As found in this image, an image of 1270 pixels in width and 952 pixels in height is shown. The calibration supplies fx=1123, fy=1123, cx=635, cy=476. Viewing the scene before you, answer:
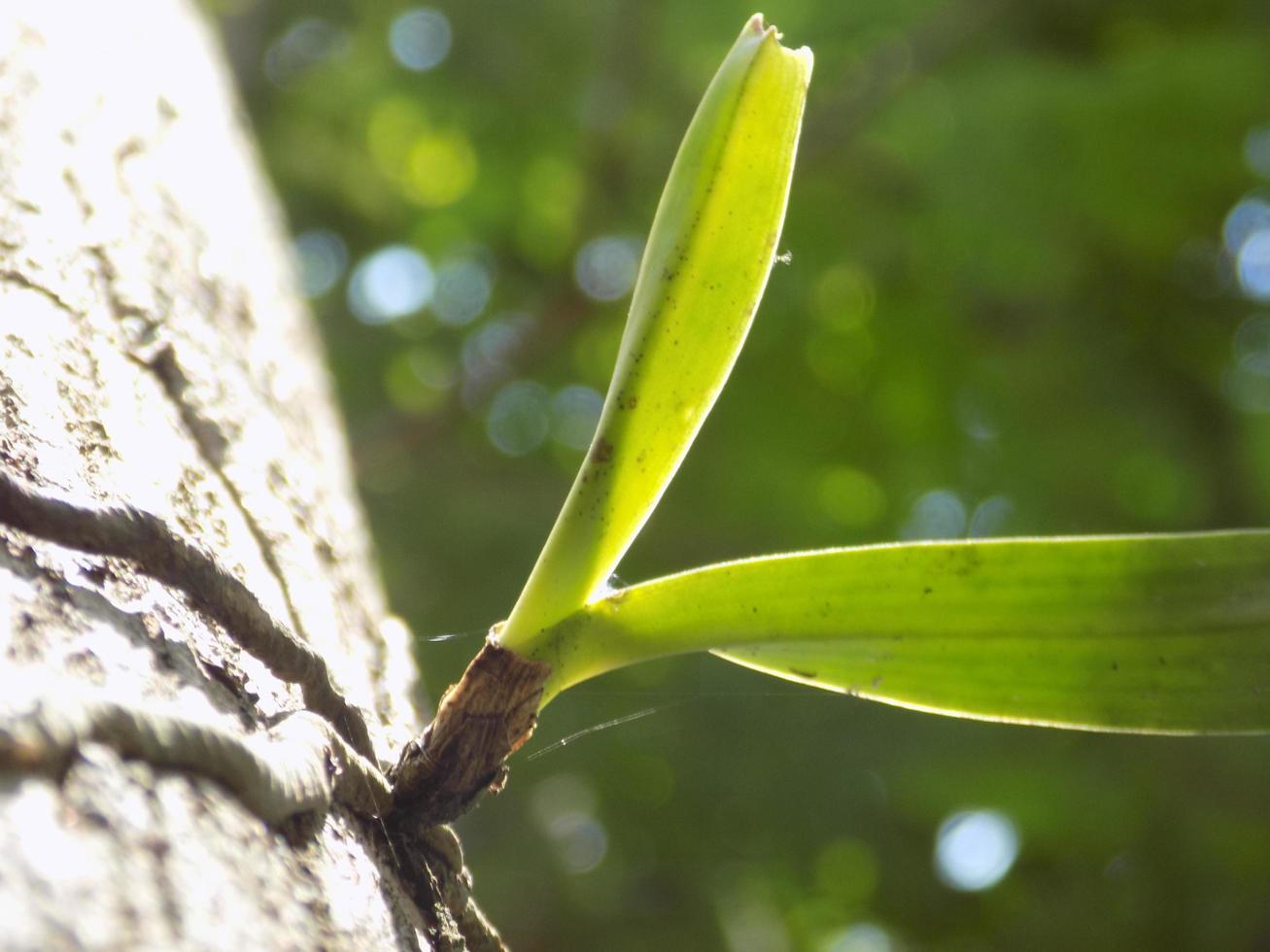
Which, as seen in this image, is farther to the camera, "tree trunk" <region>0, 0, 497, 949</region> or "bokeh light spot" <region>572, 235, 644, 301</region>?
"bokeh light spot" <region>572, 235, 644, 301</region>

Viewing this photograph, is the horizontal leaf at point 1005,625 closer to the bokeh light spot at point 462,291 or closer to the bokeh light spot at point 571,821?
the bokeh light spot at point 571,821

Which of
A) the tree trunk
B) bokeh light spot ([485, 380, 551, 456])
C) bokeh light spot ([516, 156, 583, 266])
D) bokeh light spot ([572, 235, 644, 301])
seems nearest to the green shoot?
the tree trunk

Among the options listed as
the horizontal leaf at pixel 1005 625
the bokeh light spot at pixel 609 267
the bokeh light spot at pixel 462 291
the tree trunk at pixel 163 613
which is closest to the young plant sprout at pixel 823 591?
the horizontal leaf at pixel 1005 625

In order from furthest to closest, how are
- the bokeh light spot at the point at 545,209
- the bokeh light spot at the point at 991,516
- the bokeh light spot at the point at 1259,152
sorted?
the bokeh light spot at the point at 545,209 → the bokeh light spot at the point at 991,516 → the bokeh light spot at the point at 1259,152

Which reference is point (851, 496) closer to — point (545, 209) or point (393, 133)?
point (545, 209)

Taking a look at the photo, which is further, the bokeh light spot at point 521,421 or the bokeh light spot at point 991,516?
the bokeh light spot at point 521,421

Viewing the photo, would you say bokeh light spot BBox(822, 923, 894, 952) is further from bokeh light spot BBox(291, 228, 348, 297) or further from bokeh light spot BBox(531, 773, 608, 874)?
bokeh light spot BBox(291, 228, 348, 297)

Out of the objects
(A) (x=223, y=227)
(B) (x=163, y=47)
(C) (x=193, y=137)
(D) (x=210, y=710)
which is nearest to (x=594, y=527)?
(D) (x=210, y=710)
